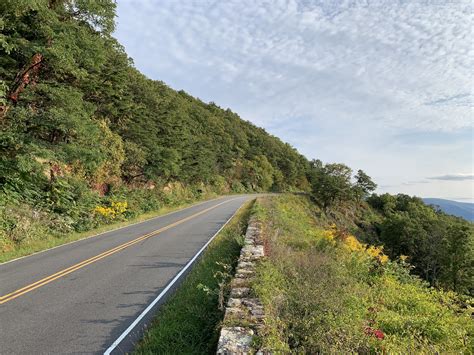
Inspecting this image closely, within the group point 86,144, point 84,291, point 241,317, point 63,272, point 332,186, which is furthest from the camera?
point 332,186

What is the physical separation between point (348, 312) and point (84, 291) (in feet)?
19.6

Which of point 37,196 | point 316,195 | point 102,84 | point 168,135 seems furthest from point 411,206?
point 37,196

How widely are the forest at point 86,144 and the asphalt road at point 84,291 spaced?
138 inches

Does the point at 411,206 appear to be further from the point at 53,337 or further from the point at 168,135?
the point at 53,337

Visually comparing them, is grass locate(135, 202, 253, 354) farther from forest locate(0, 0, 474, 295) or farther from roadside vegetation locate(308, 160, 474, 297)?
roadside vegetation locate(308, 160, 474, 297)

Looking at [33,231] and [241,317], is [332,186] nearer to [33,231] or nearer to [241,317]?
[33,231]

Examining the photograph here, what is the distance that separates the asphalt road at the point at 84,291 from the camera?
5352 millimetres

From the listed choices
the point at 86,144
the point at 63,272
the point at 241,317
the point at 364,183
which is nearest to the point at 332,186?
the point at 364,183

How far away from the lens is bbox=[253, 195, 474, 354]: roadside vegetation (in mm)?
4598

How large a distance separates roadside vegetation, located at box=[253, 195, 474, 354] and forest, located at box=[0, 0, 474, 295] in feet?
10.5

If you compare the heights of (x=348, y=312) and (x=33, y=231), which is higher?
(x=33, y=231)

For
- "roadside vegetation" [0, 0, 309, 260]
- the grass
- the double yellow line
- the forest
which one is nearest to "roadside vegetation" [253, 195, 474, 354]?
the grass

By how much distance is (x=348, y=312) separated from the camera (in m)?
5.68

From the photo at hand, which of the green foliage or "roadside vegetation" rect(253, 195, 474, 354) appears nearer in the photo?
"roadside vegetation" rect(253, 195, 474, 354)
